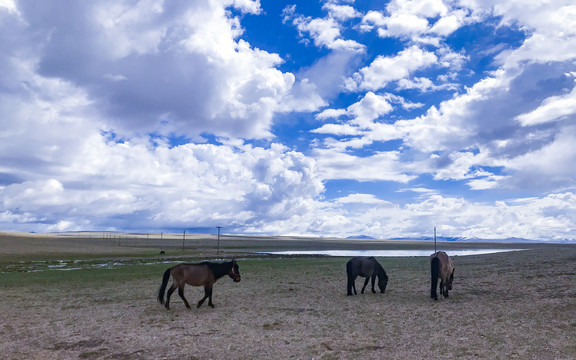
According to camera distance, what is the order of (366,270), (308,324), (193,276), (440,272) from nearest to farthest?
(308,324) → (193,276) → (440,272) → (366,270)

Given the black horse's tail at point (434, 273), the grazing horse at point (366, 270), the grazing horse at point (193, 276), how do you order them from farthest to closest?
the grazing horse at point (366, 270) → the black horse's tail at point (434, 273) → the grazing horse at point (193, 276)

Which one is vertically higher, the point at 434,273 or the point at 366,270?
the point at 434,273

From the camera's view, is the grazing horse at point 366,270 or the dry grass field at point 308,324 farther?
the grazing horse at point 366,270

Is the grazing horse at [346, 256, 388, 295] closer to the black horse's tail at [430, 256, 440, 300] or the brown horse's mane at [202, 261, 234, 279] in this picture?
the black horse's tail at [430, 256, 440, 300]

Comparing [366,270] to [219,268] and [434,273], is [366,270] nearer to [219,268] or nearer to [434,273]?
[434,273]

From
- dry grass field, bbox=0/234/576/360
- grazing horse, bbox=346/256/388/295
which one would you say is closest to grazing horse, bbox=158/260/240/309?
dry grass field, bbox=0/234/576/360

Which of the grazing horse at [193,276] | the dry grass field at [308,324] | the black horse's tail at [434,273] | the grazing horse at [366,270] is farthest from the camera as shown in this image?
the grazing horse at [366,270]

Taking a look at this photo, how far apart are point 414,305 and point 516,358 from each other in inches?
257

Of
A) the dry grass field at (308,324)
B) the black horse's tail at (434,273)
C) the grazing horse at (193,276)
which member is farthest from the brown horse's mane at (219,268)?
the black horse's tail at (434,273)

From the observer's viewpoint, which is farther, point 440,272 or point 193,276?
point 440,272

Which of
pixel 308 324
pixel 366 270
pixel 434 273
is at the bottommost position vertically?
pixel 308 324

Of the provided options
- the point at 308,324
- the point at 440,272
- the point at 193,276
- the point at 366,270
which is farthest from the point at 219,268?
the point at 440,272

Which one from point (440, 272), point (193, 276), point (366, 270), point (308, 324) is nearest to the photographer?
point (308, 324)

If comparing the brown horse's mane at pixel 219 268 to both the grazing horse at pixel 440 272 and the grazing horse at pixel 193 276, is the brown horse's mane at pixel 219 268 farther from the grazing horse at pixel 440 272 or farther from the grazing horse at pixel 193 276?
the grazing horse at pixel 440 272
